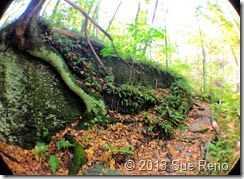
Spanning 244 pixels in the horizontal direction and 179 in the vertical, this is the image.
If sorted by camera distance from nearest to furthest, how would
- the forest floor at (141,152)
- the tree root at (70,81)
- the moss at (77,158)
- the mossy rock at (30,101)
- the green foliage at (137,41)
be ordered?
the forest floor at (141,152)
the moss at (77,158)
the mossy rock at (30,101)
the green foliage at (137,41)
the tree root at (70,81)

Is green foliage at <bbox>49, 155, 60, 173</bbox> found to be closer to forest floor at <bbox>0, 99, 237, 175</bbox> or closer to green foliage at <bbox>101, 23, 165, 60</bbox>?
forest floor at <bbox>0, 99, 237, 175</bbox>

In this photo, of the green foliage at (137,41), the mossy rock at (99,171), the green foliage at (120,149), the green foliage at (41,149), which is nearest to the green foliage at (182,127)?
the green foliage at (120,149)

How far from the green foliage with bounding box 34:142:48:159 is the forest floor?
42 millimetres

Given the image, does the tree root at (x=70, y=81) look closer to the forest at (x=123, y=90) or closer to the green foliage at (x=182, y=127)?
the forest at (x=123, y=90)

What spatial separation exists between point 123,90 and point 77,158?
135 centimetres

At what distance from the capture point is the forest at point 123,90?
6.51 feet

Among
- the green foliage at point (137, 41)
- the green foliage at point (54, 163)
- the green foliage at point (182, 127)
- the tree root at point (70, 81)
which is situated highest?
the green foliage at point (137, 41)

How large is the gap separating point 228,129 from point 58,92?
230 centimetres

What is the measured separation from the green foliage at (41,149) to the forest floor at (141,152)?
42mm

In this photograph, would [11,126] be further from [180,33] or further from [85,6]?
[180,33]

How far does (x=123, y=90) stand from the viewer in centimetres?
305

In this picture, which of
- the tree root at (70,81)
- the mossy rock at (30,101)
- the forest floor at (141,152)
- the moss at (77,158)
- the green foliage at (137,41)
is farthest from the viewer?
the tree root at (70,81)

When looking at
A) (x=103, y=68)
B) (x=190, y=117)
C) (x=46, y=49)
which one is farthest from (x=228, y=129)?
(x=46, y=49)

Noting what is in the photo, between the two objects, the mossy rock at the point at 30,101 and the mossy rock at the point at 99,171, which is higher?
the mossy rock at the point at 30,101
